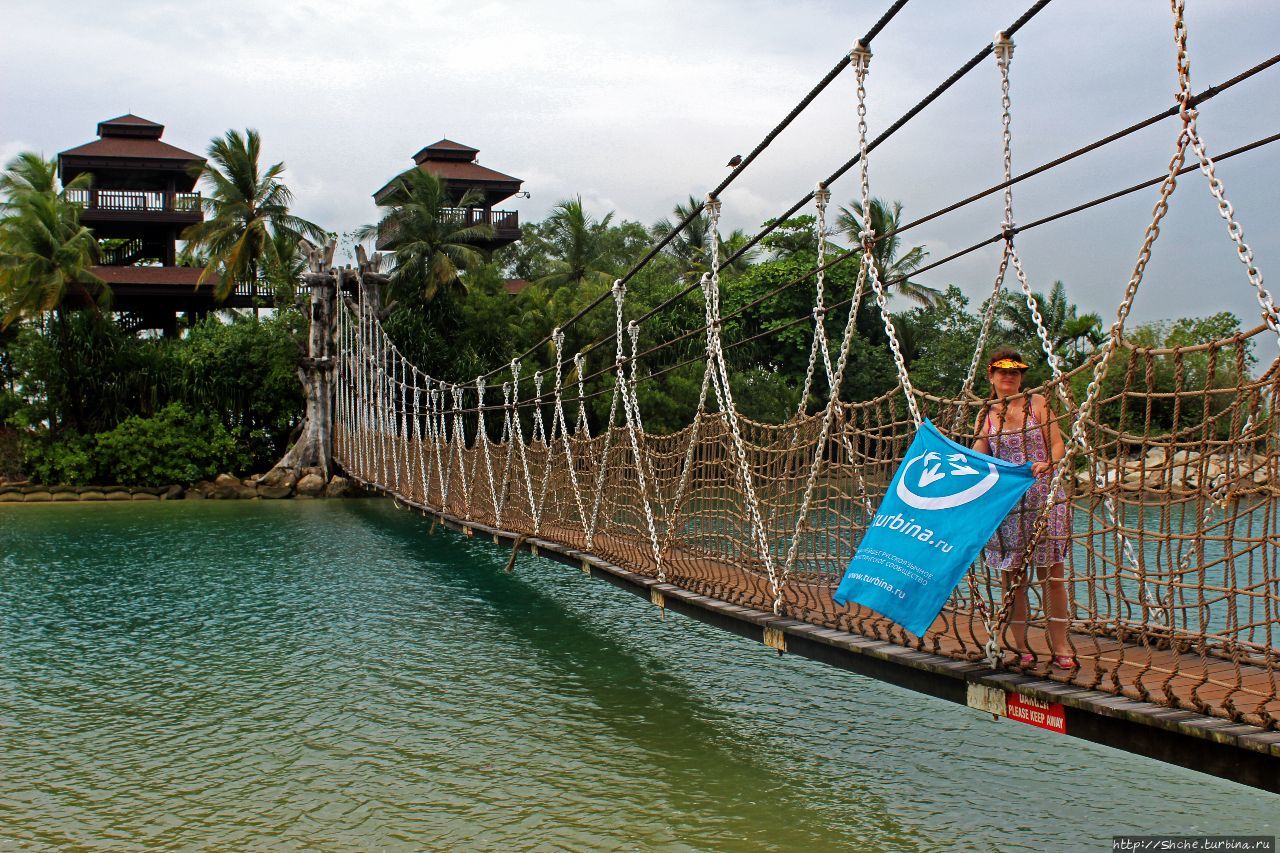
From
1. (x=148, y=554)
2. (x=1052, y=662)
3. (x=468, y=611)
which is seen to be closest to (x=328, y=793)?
(x=1052, y=662)

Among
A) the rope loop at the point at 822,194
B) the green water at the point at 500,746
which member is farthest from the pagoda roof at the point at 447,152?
the rope loop at the point at 822,194

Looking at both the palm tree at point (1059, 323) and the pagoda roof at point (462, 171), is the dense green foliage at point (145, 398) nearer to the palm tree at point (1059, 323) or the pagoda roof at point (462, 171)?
the pagoda roof at point (462, 171)

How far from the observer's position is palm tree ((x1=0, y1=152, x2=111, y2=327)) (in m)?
17.0

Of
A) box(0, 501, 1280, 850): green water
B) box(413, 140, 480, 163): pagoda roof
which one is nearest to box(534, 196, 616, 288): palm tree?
box(413, 140, 480, 163): pagoda roof

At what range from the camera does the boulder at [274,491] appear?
56.5 feet

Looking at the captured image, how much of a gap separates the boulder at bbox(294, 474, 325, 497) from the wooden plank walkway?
1425cm

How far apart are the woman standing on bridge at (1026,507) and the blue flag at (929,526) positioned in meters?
0.12

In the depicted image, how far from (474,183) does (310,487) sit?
8568 mm

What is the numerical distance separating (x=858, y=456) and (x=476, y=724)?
2.19 metres

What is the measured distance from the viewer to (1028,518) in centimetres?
261

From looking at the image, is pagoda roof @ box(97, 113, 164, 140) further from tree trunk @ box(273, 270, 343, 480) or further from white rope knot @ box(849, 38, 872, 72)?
white rope knot @ box(849, 38, 872, 72)

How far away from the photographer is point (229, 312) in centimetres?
2345

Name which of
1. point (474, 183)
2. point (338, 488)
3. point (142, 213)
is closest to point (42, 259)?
point (142, 213)

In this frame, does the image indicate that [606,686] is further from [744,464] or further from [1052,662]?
[1052,662]
